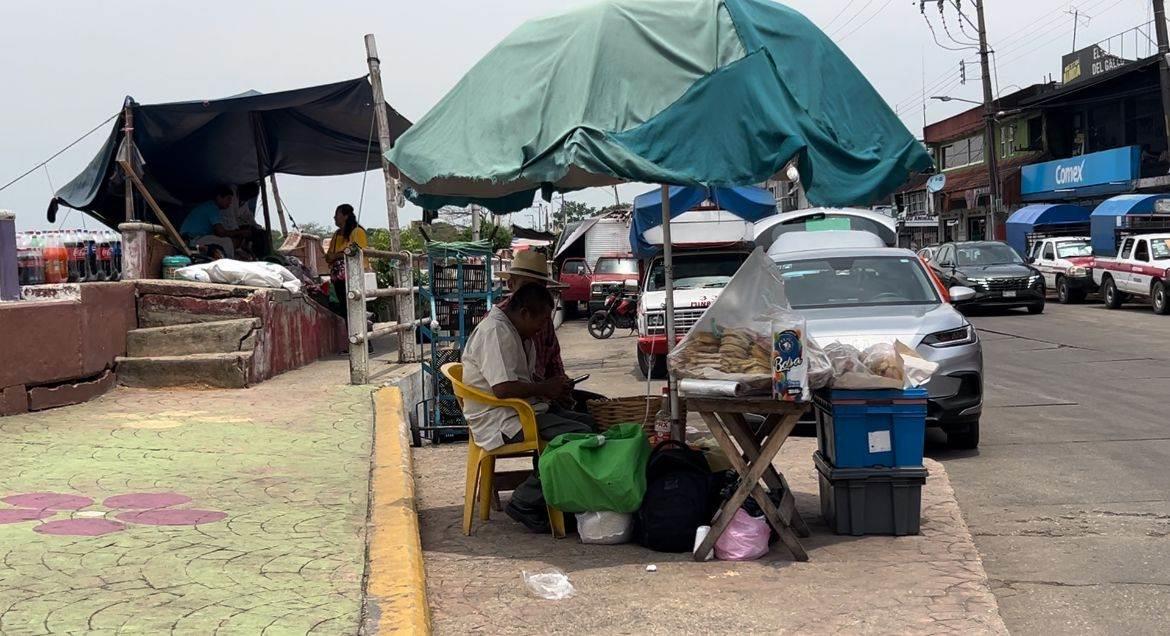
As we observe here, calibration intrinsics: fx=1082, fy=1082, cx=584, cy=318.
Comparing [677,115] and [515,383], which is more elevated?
[677,115]

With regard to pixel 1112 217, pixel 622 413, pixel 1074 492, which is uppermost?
pixel 1112 217

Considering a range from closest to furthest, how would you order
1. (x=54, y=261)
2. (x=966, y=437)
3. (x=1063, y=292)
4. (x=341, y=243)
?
(x=966, y=437), (x=54, y=261), (x=341, y=243), (x=1063, y=292)

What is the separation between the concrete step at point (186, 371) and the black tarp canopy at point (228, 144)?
3.30 metres

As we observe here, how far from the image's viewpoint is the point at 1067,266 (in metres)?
27.9

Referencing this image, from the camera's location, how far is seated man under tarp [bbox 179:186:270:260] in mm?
13961

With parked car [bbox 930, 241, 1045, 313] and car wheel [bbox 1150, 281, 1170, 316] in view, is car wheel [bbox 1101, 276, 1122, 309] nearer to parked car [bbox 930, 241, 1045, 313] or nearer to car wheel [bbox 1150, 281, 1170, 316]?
parked car [bbox 930, 241, 1045, 313]

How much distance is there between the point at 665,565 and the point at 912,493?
149 centimetres

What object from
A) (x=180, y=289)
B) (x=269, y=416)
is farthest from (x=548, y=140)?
(x=180, y=289)

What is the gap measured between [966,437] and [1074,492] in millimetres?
1620

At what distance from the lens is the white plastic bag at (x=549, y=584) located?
16.6ft

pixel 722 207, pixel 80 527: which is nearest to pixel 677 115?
pixel 80 527

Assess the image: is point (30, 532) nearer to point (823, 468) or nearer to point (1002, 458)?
point (823, 468)

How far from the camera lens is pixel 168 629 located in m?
4.04

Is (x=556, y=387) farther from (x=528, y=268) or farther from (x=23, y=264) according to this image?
(x=23, y=264)
